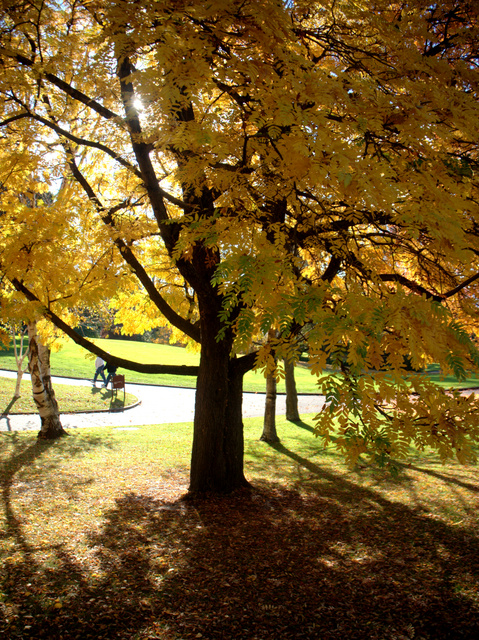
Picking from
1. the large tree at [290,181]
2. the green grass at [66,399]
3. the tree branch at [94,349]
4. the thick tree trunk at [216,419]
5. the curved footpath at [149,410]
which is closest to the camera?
the large tree at [290,181]

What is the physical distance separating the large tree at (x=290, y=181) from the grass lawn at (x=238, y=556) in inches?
51.8

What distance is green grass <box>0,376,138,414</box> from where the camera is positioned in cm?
1545

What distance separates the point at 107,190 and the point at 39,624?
737 cm

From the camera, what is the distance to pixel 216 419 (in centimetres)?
665

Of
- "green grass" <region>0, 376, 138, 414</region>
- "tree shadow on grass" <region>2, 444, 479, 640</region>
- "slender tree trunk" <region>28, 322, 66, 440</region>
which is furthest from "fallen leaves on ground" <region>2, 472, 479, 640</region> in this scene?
"green grass" <region>0, 376, 138, 414</region>

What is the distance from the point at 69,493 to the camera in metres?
6.98

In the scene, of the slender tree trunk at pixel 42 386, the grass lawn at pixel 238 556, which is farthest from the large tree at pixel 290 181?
the slender tree trunk at pixel 42 386

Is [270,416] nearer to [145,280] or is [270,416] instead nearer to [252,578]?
[145,280]

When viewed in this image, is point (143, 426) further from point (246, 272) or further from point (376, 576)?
point (246, 272)

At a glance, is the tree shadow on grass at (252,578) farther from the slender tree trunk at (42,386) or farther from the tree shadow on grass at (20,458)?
the slender tree trunk at (42,386)

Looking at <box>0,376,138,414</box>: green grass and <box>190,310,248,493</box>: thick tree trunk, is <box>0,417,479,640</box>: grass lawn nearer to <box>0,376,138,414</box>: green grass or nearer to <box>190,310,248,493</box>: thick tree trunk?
<box>190,310,248,493</box>: thick tree trunk

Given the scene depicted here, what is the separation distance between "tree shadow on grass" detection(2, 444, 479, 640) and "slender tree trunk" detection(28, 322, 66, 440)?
561cm

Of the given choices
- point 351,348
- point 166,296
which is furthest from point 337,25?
point 166,296

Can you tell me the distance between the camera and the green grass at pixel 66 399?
15.4 m
